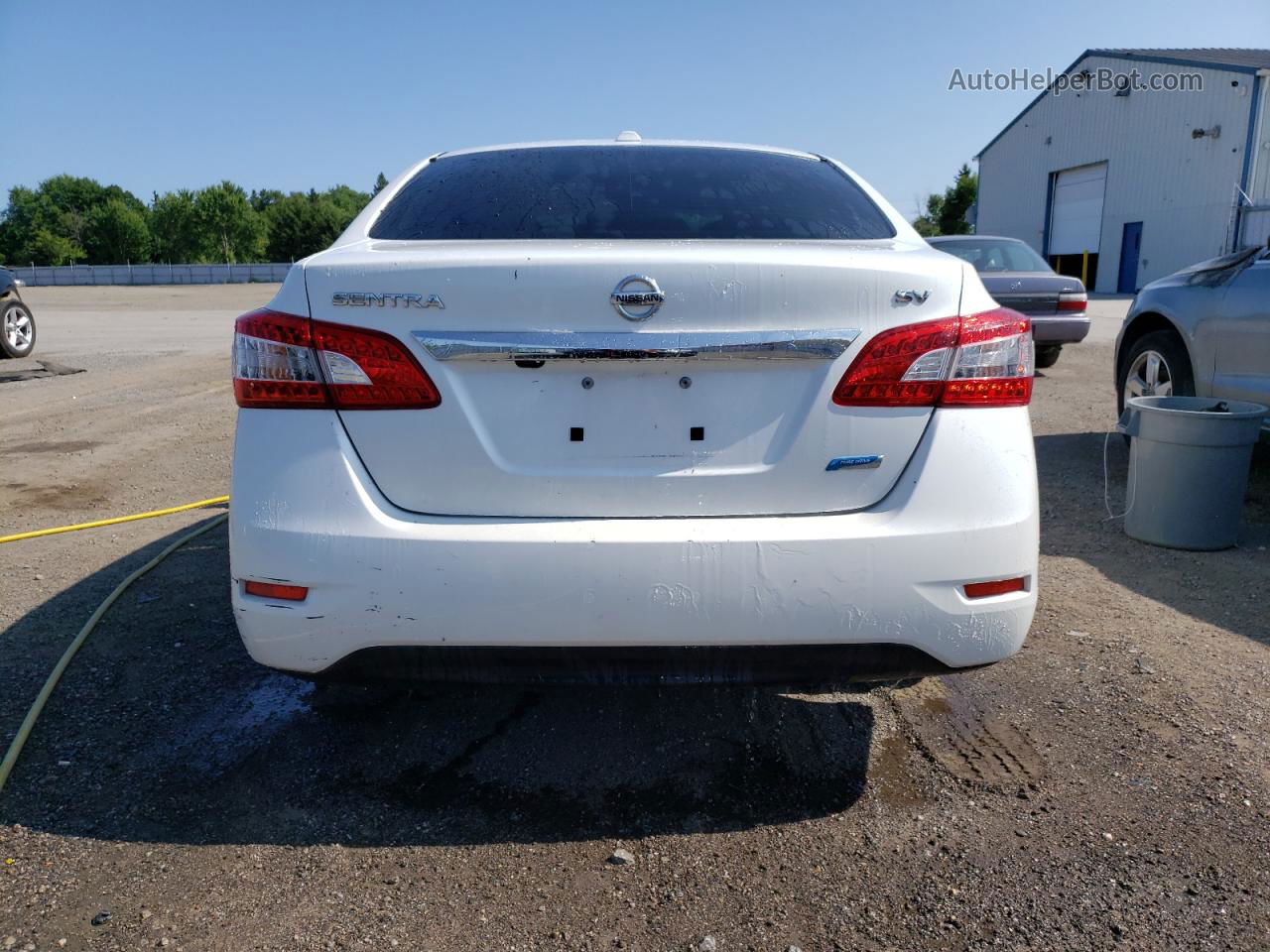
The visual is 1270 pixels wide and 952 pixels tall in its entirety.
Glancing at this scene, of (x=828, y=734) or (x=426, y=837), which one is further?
(x=828, y=734)

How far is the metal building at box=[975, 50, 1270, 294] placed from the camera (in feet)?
102

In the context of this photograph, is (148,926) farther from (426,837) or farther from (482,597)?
(482,597)

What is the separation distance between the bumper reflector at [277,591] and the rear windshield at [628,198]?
1.00 metres

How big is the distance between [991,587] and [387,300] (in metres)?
1.53

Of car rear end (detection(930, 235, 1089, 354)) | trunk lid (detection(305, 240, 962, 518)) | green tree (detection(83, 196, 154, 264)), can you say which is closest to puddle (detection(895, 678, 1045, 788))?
trunk lid (detection(305, 240, 962, 518))

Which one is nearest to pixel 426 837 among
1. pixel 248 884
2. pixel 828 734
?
pixel 248 884

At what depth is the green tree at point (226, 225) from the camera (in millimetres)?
104875

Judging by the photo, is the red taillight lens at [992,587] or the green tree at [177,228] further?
the green tree at [177,228]

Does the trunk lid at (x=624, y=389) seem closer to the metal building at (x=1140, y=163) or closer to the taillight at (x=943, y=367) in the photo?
the taillight at (x=943, y=367)

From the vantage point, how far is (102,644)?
141 inches

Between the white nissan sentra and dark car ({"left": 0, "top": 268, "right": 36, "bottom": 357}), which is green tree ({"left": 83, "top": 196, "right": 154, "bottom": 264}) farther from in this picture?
the white nissan sentra

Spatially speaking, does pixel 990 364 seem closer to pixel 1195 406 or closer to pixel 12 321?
pixel 1195 406

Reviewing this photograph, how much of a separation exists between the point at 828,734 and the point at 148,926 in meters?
1.83

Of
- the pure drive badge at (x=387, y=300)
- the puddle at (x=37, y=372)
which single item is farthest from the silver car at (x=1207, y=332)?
the puddle at (x=37, y=372)
